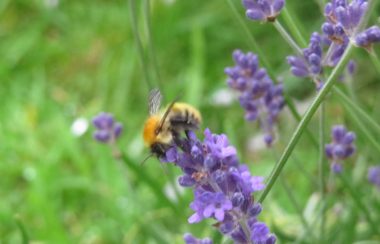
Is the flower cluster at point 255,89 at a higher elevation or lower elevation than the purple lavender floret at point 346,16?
higher

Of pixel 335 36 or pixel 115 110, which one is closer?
pixel 335 36

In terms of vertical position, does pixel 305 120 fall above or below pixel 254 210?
above

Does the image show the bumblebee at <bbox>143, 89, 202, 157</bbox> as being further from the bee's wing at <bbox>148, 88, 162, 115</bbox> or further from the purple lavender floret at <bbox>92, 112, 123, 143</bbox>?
the purple lavender floret at <bbox>92, 112, 123, 143</bbox>

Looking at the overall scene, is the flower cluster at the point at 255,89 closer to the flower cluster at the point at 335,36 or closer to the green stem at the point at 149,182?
the flower cluster at the point at 335,36

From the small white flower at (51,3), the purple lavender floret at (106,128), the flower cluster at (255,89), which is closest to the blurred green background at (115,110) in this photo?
the small white flower at (51,3)

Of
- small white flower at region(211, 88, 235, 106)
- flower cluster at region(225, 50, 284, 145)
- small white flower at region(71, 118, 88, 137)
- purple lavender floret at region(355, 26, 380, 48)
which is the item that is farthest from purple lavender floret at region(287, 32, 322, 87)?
small white flower at region(211, 88, 235, 106)

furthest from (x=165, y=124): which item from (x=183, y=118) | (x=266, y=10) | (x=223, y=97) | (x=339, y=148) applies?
(x=223, y=97)

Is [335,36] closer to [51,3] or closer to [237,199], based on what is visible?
[237,199]
